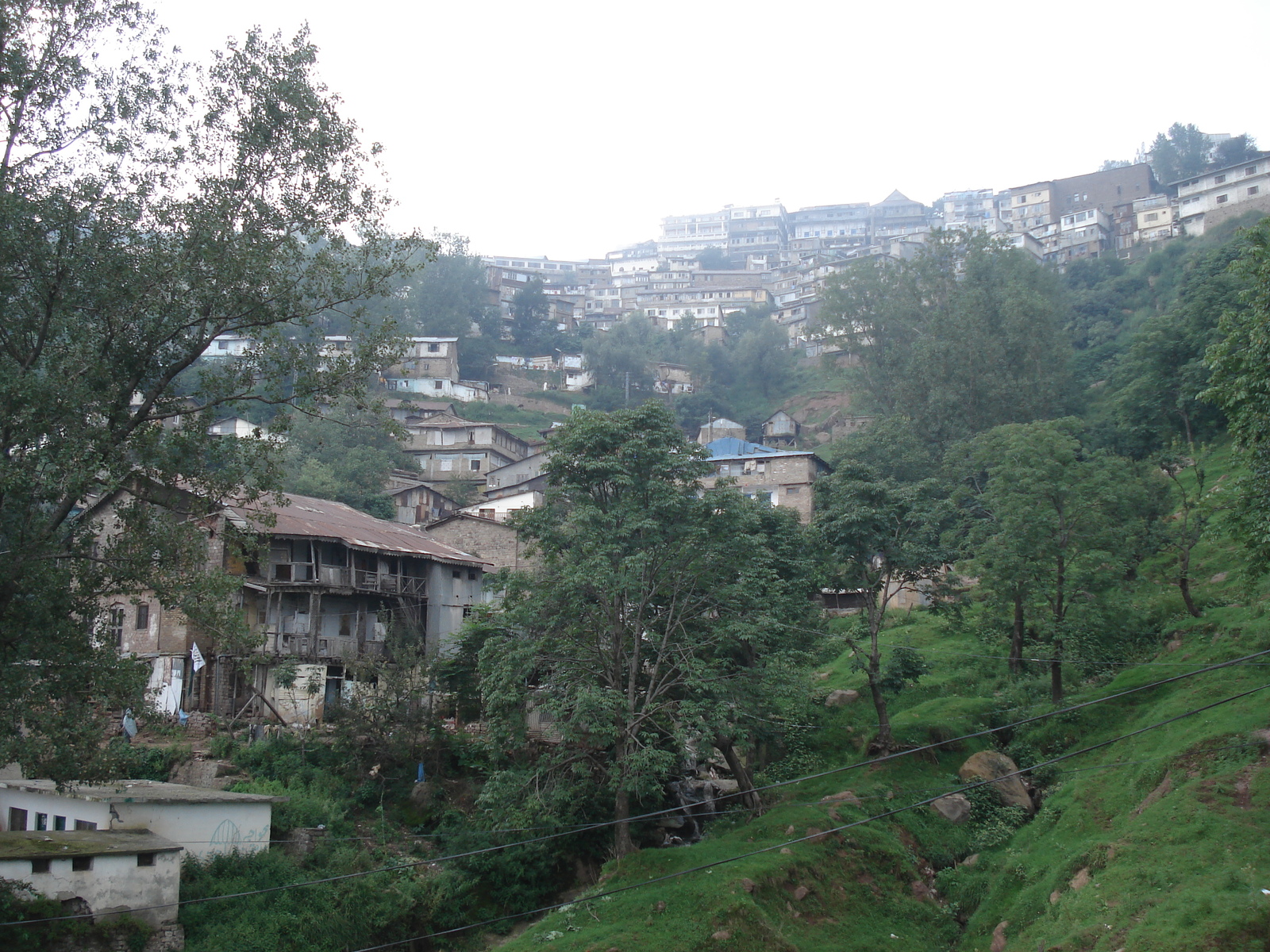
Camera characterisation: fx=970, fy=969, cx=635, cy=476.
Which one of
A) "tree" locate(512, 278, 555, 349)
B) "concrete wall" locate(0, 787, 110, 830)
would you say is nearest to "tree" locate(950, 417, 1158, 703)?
"concrete wall" locate(0, 787, 110, 830)

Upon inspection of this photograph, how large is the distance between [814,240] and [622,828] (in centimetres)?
12796

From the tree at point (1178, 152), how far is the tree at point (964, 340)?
158 ft

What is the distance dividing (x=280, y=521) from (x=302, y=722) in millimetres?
6811

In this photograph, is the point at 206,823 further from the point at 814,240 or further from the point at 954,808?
the point at 814,240

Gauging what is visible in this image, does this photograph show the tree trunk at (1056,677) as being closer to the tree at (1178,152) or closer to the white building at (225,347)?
the white building at (225,347)

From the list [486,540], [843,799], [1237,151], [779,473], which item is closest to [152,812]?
[843,799]

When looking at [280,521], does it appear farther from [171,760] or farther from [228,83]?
[228,83]

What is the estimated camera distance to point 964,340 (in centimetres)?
5188

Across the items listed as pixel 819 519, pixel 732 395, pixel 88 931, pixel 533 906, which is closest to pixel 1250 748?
pixel 819 519

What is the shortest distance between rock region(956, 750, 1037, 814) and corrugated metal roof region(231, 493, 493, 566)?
20850 mm

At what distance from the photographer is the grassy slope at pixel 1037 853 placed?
17.1 meters

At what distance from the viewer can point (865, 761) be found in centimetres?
2731

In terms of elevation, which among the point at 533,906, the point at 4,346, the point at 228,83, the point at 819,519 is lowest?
the point at 533,906

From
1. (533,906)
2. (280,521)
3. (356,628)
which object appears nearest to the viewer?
(533,906)
